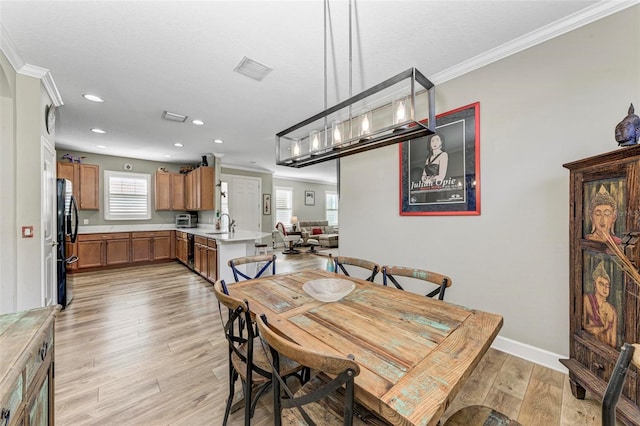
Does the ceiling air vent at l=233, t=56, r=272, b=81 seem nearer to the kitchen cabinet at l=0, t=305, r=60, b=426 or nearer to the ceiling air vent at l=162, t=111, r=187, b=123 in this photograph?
the ceiling air vent at l=162, t=111, r=187, b=123

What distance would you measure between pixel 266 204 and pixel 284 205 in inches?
52.8

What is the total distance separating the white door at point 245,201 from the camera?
7.10 metres

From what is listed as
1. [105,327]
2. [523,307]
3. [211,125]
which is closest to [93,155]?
[211,125]

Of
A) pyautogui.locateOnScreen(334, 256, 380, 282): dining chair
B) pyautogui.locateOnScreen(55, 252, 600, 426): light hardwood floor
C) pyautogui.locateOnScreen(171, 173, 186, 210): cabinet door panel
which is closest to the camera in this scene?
pyautogui.locateOnScreen(55, 252, 600, 426): light hardwood floor

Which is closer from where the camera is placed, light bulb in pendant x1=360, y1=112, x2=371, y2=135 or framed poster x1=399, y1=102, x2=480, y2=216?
light bulb in pendant x1=360, y1=112, x2=371, y2=135

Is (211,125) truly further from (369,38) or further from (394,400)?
(394,400)

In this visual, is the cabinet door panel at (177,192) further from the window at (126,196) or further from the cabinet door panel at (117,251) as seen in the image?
the cabinet door panel at (117,251)

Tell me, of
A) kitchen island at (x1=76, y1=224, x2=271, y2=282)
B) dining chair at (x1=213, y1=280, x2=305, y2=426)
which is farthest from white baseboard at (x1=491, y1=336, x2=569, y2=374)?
kitchen island at (x1=76, y1=224, x2=271, y2=282)

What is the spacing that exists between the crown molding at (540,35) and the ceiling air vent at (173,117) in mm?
3250

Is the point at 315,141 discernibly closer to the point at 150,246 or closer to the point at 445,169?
the point at 445,169

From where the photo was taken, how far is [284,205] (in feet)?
30.9

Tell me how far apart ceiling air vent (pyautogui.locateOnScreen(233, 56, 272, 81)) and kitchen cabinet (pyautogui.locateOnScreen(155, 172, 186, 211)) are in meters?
4.90

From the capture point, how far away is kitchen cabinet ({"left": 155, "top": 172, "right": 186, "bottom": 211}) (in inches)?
246

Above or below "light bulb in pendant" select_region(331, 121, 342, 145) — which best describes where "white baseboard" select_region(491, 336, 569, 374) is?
below
